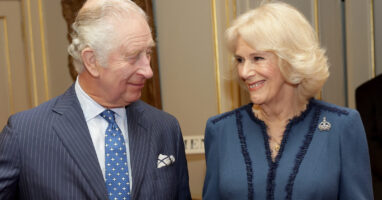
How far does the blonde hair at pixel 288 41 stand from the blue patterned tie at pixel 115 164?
0.70m

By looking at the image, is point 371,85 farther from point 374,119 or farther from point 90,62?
point 90,62

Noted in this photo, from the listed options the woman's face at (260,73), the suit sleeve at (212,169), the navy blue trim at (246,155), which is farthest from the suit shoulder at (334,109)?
the suit sleeve at (212,169)

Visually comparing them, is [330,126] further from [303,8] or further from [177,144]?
[303,8]

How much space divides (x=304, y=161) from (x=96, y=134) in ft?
3.01

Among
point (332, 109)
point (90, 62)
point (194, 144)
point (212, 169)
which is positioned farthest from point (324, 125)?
point (194, 144)

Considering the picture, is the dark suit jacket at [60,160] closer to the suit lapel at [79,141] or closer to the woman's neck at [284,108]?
the suit lapel at [79,141]

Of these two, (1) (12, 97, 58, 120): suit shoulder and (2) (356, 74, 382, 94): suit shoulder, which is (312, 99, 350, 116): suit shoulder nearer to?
(1) (12, 97, 58, 120): suit shoulder

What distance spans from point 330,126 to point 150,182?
838 mm

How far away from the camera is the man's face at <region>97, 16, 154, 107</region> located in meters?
1.96

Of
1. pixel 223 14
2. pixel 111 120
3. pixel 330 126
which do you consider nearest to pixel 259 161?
pixel 330 126

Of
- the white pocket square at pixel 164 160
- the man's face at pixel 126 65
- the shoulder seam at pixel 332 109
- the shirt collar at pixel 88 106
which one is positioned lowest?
the white pocket square at pixel 164 160

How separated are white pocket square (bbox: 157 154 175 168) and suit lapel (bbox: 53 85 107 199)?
31 centimetres

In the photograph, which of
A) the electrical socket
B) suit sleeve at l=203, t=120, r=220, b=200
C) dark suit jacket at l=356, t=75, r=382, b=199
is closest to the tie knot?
suit sleeve at l=203, t=120, r=220, b=200

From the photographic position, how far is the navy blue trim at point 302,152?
1.99m
